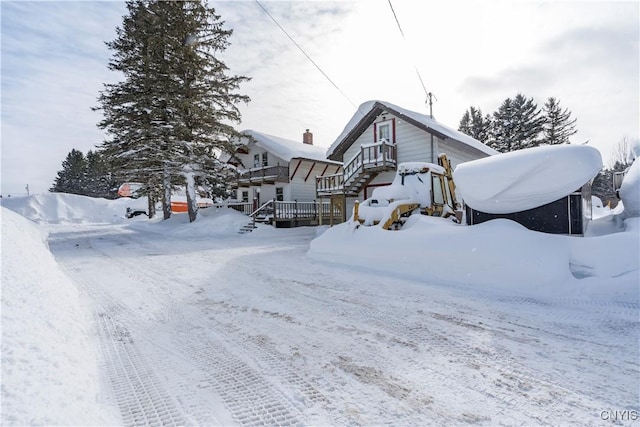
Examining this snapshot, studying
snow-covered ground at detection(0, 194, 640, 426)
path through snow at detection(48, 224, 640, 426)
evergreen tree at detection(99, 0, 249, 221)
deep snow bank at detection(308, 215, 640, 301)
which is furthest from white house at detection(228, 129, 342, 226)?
path through snow at detection(48, 224, 640, 426)

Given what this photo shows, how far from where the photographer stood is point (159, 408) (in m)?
2.18

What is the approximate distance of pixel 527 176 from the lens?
220 inches

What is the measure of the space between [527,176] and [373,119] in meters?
11.9

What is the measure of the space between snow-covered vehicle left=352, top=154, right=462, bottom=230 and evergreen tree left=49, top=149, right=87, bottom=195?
5830 centimetres

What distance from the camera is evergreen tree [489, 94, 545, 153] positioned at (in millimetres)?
32688

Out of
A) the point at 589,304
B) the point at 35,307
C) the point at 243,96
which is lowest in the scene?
the point at 589,304

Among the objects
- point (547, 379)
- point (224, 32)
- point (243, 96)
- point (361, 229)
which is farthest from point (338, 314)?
point (224, 32)

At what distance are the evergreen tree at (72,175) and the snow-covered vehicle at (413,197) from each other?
5830cm

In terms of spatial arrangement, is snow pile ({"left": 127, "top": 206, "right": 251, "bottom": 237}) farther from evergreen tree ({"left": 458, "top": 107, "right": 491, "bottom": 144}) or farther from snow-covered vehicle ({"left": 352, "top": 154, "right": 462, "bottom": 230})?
evergreen tree ({"left": 458, "top": 107, "right": 491, "bottom": 144})

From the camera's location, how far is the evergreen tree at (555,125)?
33.7 metres

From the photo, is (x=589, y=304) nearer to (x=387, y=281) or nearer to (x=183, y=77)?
(x=387, y=281)

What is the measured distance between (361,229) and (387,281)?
2.47 meters

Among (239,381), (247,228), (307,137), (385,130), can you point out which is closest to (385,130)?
(385,130)

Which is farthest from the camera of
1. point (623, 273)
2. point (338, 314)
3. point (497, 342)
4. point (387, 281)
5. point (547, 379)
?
point (387, 281)
